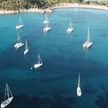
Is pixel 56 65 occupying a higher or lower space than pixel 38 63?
lower

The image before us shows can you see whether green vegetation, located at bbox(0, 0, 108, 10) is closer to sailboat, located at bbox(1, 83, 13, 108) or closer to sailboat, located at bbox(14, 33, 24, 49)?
sailboat, located at bbox(14, 33, 24, 49)

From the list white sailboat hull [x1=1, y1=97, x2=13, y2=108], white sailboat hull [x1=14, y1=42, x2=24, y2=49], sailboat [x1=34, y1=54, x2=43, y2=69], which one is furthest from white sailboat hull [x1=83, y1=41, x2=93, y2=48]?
white sailboat hull [x1=1, y1=97, x2=13, y2=108]

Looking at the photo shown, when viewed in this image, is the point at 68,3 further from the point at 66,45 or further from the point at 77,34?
the point at 66,45

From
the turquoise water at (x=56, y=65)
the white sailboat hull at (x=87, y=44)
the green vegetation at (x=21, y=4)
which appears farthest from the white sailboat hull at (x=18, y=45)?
the green vegetation at (x=21, y=4)

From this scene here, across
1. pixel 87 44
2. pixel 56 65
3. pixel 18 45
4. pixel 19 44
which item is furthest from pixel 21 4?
pixel 56 65

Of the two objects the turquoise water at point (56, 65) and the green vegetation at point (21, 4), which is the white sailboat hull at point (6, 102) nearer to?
the turquoise water at point (56, 65)

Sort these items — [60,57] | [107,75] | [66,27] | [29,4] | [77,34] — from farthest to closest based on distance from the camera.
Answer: [29,4] < [66,27] < [77,34] < [60,57] < [107,75]

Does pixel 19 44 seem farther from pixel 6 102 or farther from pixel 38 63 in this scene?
pixel 6 102

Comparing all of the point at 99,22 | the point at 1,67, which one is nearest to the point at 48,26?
the point at 99,22

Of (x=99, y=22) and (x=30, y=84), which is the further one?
(x=99, y=22)
